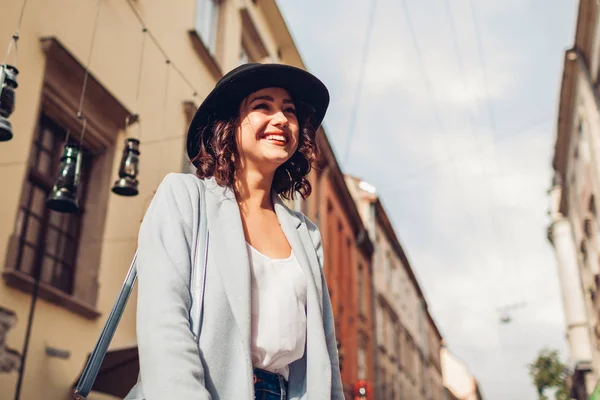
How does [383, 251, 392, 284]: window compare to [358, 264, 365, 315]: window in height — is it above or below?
above

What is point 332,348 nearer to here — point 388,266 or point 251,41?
point 251,41

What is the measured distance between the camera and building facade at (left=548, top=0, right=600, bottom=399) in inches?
571

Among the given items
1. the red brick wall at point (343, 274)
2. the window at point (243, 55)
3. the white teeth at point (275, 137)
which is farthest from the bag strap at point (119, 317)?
the red brick wall at point (343, 274)

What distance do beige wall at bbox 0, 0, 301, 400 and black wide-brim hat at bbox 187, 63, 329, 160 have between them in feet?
12.0

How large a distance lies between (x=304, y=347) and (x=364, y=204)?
84.6ft

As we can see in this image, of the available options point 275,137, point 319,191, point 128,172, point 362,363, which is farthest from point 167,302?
point 362,363

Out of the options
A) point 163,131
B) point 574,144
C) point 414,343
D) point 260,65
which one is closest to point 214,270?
point 260,65

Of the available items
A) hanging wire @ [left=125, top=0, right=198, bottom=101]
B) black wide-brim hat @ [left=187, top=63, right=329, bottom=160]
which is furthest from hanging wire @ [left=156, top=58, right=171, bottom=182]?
black wide-brim hat @ [left=187, top=63, right=329, bottom=160]

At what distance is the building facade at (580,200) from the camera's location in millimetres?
14516

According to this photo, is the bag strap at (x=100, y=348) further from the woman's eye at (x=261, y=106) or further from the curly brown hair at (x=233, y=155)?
the woman's eye at (x=261, y=106)

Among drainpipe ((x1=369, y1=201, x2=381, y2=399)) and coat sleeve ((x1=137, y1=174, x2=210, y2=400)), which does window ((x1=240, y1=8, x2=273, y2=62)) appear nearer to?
coat sleeve ((x1=137, y1=174, x2=210, y2=400))

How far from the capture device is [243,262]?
1641 millimetres

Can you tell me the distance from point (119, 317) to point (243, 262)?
14.1 inches

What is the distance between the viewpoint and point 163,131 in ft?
26.0
